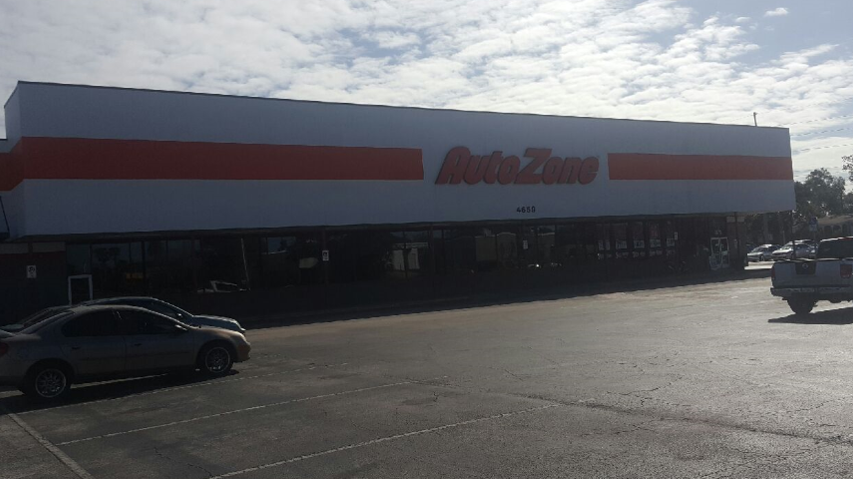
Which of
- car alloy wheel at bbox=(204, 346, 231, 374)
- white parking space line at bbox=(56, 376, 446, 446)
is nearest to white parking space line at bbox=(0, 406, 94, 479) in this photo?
white parking space line at bbox=(56, 376, 446, 446)

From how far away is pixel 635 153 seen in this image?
147 feet

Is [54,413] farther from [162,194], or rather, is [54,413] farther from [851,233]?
[851,233]

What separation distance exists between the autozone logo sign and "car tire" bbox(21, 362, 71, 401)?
2580cm

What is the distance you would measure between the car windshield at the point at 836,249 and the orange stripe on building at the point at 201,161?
769 inches

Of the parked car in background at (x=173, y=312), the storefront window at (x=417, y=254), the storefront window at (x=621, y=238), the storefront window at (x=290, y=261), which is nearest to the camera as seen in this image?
the parked car in background at (x=173, y=312)

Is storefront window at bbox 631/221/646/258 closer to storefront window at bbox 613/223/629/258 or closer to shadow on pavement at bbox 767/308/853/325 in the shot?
storefront window at bbox 613/223/629/258

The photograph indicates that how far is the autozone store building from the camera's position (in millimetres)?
30047

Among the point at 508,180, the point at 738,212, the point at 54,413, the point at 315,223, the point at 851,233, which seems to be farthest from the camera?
the point at 738,212

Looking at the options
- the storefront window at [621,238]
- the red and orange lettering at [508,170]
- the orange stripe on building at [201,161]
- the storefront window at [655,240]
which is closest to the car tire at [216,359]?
the orange stripe on building at [201,161]

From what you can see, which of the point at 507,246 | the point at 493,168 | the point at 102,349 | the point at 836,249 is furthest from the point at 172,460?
the point at 507,246

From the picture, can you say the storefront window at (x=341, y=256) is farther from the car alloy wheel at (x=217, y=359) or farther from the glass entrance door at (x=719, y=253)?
the glass entrance door at (x=719, y=253)

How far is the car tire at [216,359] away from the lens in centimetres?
1530

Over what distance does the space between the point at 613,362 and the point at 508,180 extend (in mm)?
27083

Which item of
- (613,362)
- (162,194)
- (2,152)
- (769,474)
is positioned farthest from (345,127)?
(769,474)
